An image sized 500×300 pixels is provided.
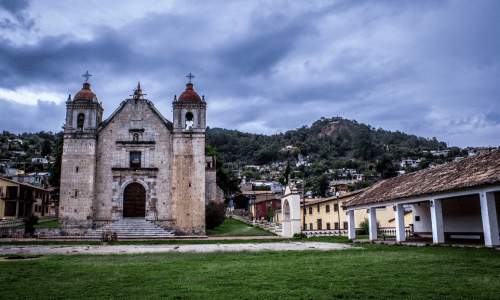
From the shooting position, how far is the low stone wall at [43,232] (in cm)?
2631

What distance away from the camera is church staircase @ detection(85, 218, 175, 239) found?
1069 inches

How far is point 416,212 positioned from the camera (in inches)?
894

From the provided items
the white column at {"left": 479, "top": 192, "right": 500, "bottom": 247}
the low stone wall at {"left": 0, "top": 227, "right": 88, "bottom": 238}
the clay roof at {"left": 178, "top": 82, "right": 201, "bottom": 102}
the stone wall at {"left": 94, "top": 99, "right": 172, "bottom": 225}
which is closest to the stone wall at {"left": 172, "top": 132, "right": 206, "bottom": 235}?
the stone wall at {"left": 94, "top": 99, "right": 172, "bottom": 225}

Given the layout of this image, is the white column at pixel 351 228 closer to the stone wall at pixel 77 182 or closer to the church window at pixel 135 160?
the church window at pixel 135 160

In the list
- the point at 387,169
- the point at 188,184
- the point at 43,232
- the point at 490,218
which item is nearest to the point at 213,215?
the point at 188,184

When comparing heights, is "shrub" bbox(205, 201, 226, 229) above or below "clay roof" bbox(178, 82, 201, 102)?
below

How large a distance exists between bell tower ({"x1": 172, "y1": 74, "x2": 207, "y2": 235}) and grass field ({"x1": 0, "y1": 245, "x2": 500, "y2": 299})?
18085 millimetres

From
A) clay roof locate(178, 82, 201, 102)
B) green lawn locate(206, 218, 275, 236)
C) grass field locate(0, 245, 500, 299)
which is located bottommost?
green lawn locate(206, 218, 275, 236)

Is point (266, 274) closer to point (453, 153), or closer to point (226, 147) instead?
point (453, 153)

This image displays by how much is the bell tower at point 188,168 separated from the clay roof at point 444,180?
12.0 m

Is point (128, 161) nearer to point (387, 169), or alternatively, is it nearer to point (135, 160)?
point (135, 160)

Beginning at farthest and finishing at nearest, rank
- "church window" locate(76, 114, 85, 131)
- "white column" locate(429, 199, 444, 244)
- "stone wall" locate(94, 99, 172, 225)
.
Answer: "church window" locate(76, 114, 85, 131)
"stone wall" locate(94, 99, 172, 225)
"white column" locate(429, 199, 444, 244)

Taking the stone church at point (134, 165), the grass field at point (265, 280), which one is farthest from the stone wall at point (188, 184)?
the grass field at point (265, 280)

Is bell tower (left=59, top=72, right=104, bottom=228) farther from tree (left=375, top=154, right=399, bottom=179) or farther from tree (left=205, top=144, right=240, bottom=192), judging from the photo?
tree (left=375, top=154, right=399, bottom=179)
